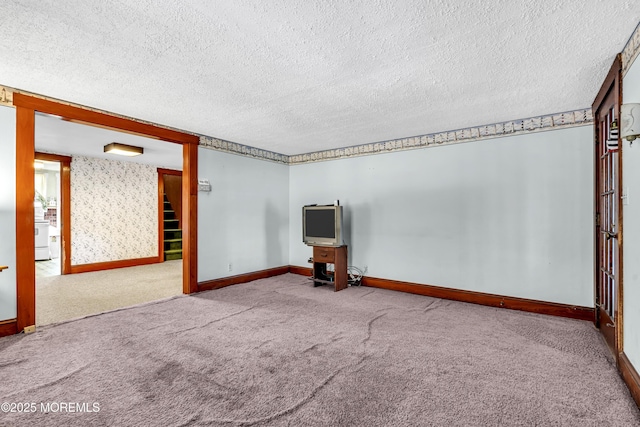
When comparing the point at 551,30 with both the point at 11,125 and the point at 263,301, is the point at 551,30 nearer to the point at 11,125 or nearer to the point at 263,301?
the point at 263,301

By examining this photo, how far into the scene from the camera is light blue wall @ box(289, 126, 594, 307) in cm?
349

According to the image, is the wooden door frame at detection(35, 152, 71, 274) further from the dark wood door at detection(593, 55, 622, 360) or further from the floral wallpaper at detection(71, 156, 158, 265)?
the dark wood door at detection(593, 55, 622, 360)

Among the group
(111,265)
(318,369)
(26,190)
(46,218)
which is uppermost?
(26,190)

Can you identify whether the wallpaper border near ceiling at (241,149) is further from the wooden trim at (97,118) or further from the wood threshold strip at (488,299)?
the wood threshold strip at (488,299)

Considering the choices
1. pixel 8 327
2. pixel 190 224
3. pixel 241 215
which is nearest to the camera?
pixel 8 327

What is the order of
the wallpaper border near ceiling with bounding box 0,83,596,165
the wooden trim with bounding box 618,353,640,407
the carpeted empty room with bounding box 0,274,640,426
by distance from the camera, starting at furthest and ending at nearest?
1. the wallpaper border near ceiling with bounding box 0,83,596,165
2. the wooden trim with bounding box 618,353,640,407
3. the carpeted empty room with bounding box 0,274,640,426

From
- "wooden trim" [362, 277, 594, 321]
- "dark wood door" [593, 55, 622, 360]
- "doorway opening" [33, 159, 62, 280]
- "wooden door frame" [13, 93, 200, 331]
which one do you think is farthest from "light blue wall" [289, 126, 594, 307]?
"doorway opening" [33, 159, 62, 280]

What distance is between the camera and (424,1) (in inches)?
67.6

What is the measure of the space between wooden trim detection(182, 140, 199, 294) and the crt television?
1686 millimetres

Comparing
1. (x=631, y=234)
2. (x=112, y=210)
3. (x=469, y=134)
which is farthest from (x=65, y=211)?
(x=631, y=234)

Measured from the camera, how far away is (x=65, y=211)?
5926 millimetres

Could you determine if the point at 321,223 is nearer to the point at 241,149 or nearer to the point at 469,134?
the point at 241,149

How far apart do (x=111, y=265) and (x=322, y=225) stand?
471cm

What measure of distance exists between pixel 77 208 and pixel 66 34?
522cm
